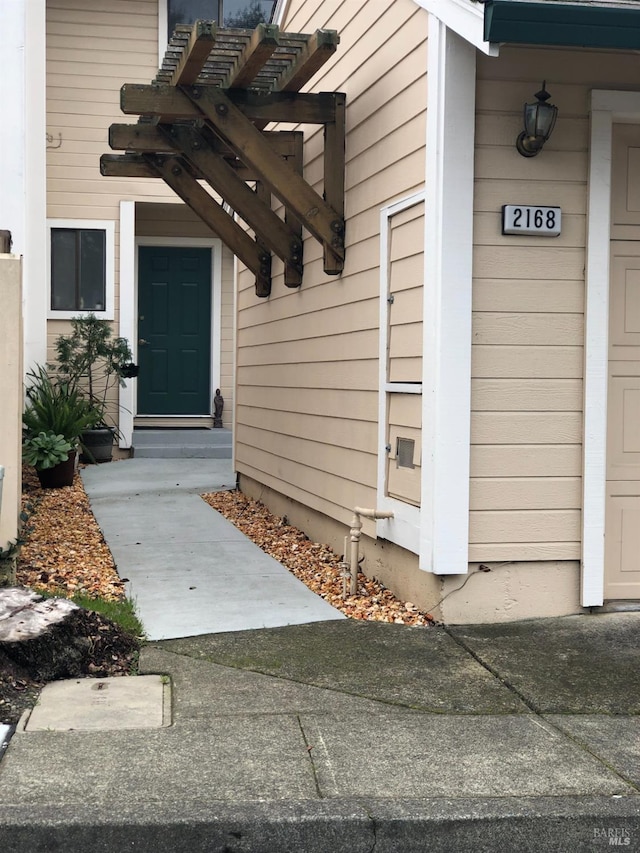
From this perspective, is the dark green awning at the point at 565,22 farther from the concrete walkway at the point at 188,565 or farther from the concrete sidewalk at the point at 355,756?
the concrete walkway at the point at 188,565

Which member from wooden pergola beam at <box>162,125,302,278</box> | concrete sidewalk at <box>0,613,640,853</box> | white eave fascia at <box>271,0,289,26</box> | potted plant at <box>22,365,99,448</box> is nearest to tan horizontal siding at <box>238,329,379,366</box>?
wooden pergola beam at <box>162,125,302,278</box>

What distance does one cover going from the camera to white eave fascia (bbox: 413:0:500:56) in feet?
14.6

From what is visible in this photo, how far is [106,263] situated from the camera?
12.3m

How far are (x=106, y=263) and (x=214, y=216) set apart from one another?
4.37m

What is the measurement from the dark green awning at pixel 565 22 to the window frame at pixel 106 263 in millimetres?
8584

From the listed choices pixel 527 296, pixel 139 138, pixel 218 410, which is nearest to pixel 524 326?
pixel 527 296

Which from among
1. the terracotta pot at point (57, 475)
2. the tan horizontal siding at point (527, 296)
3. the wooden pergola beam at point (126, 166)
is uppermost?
the wooden pergola beam at point (126, 166)

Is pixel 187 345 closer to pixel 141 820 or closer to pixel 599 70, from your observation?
pixel 599 70

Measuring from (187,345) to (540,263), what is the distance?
8.79 metres

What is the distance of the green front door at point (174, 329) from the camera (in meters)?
13.4

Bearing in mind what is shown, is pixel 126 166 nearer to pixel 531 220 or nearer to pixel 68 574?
→ pixel 68 574

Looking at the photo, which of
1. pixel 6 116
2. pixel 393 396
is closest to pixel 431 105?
pixel 393 396

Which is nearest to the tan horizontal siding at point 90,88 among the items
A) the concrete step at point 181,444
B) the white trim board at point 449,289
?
the concrete step at point 181,444

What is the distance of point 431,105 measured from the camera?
16.9ft
